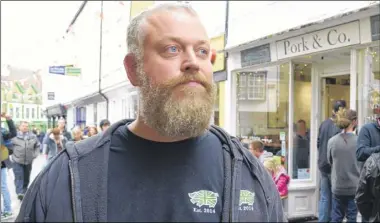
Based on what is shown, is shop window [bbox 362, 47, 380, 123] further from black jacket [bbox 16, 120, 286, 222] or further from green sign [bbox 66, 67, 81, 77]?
green sign [bbox 66, 67, 81, 77]

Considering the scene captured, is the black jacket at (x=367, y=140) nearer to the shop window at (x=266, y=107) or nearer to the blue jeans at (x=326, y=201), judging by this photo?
the blue jeans at (x=326, y=201)

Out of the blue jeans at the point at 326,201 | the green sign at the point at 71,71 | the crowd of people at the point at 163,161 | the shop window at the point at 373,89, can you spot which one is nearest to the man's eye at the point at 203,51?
the crowd of people at the point at 163,161

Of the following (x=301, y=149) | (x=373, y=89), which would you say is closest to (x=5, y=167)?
(x=301, y=149)

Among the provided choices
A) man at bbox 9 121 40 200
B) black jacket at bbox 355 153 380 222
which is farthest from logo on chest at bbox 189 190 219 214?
man at bbox 9 121 40 200

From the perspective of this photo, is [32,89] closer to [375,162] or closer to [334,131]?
[334,131]

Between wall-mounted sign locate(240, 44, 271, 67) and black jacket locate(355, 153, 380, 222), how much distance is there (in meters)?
3.70

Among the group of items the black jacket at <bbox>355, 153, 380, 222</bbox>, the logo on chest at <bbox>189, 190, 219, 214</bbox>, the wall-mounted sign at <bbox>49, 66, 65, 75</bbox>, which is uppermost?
the wall-mounted sign at <bbox>49, 66, 65, 75</bbox>

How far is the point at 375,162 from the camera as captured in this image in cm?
382

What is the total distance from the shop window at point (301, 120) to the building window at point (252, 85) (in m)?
0.84

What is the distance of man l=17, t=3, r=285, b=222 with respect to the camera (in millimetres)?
1218

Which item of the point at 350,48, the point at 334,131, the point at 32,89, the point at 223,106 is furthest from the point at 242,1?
the point at 32,89

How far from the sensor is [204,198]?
127 centimetres

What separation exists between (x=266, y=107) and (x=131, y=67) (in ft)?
21.6

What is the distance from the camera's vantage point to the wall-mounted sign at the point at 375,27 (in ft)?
17.2
